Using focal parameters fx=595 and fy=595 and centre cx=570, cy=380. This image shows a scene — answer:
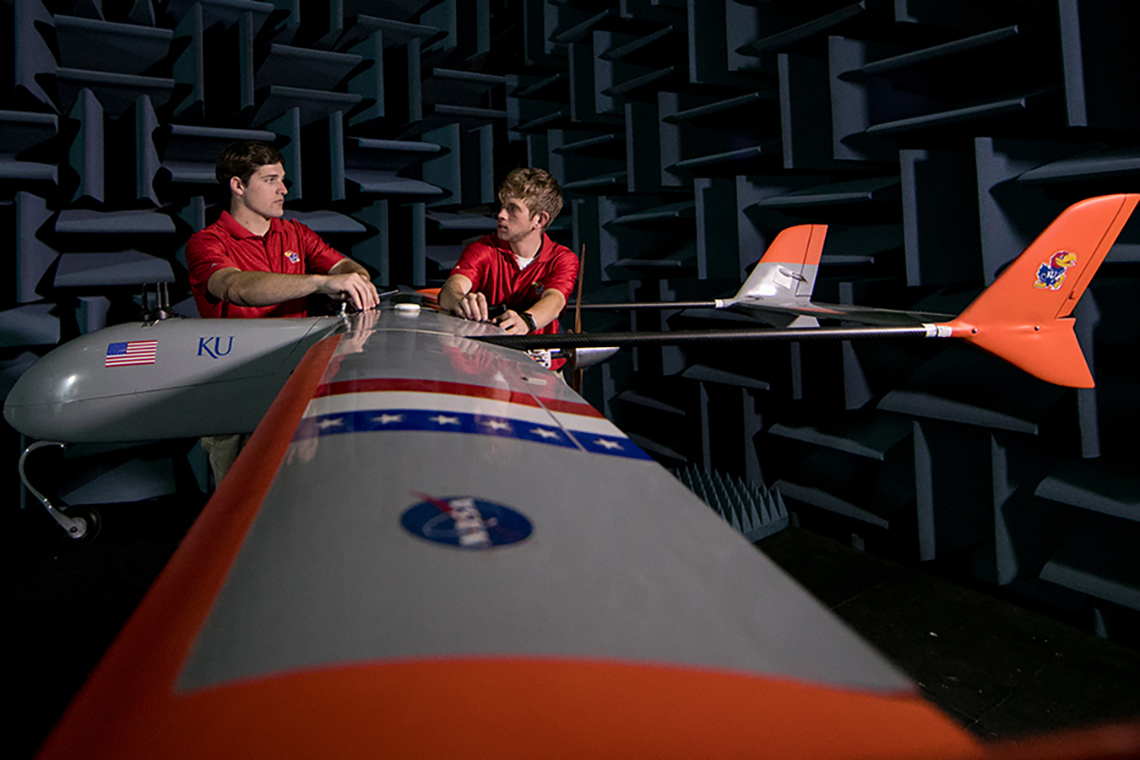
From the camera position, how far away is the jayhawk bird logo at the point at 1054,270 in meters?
1.30

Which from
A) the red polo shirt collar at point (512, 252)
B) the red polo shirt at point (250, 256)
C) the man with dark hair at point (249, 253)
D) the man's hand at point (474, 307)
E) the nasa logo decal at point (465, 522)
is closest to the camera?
the nasa logo decal at point (465, 522)

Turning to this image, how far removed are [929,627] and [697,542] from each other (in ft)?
5.53

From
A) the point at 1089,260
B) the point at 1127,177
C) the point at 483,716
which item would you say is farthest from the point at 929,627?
the point at 483,716

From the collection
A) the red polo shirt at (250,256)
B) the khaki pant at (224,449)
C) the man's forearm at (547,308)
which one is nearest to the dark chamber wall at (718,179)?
the red polo shirt at (250,256)

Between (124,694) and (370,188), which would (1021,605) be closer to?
(124,694)

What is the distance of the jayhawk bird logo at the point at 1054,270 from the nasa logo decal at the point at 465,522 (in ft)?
4.92

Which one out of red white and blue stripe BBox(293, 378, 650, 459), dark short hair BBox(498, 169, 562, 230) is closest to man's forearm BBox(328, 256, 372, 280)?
dark short hair BBox(498, 169, 562, 230)

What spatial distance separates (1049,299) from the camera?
1.36 metres

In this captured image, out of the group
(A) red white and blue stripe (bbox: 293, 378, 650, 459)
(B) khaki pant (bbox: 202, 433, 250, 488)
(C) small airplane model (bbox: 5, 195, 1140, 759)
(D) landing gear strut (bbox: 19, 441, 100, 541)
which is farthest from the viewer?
(D) landing gear strut (bbox: 19, 441, 100, 541)

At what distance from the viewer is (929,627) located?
161 cm

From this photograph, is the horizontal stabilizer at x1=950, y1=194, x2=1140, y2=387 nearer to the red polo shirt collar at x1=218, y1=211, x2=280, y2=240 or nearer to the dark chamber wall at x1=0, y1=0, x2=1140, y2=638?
the dark chamber wall at x1=0, y1=0, x2=1140, y2=638

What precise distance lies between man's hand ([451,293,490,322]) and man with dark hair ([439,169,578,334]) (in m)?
0.22

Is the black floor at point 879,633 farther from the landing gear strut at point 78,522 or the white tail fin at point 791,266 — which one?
the white tail fin at point 791,266

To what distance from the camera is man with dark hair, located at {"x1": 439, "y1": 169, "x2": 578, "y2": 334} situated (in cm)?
187
